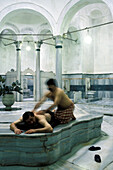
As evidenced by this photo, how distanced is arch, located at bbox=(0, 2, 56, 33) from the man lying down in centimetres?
617

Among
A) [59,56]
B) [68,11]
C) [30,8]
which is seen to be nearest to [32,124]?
[59,56]

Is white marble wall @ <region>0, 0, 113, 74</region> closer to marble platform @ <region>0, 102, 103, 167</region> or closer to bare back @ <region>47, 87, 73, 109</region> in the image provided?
bare back @ <region>47, 87, 73, 109</region>

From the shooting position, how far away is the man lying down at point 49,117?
302 centimetres

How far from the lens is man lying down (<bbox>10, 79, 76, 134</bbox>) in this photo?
3.02 m

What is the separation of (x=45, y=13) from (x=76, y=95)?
5310 mm

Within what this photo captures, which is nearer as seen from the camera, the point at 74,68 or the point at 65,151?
the point at 65,151

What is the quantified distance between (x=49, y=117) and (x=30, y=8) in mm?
7317

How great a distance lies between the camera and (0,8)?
8.95m

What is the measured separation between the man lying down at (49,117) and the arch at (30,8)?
6175 mm

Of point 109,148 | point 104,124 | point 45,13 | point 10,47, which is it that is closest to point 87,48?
point 45,13

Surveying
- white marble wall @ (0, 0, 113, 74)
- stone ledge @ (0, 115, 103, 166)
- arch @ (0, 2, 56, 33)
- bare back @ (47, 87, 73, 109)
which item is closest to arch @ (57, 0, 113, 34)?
white marble wall @ (0, 0, 113, 74)

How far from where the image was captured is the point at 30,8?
9.09m

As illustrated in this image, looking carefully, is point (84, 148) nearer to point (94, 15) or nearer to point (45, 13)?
point (45, 13)

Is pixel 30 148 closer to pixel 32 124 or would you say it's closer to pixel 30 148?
pixel 30 148
